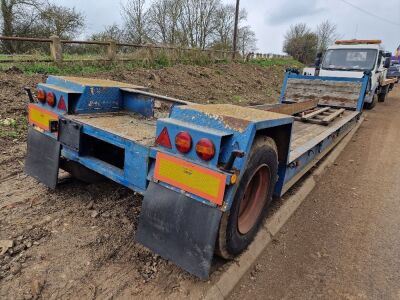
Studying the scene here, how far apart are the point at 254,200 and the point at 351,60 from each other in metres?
9.61

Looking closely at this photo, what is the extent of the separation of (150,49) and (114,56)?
181cm

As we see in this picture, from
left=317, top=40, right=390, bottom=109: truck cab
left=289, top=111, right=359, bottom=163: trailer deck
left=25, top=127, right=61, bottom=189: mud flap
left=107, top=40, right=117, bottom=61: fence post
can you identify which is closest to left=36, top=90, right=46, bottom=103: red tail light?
left=25, top=127, right=61, bottom=189: mud flap

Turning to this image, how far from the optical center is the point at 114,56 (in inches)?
448

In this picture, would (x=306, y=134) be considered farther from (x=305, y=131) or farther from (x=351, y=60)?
(x=351, y=60)

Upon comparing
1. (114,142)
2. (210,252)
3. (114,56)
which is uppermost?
(114,56)

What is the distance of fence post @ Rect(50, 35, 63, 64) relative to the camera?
9523mm

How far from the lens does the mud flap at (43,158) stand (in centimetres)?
296

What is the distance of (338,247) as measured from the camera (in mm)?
2910

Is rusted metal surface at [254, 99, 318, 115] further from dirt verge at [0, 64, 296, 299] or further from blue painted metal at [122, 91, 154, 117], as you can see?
dirt verge at [0, 64, 296, 299]

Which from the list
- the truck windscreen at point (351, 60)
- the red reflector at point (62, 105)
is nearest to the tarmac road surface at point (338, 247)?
the red reflector at point (62, 105)

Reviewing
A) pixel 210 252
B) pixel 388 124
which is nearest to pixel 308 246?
pixel 210 252

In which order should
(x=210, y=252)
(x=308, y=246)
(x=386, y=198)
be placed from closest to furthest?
1. (x=210, y=252)
2. (x=308, y=246)
3. (x=386, y=198)

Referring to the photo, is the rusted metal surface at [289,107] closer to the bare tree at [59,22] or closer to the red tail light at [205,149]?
the red tail light at [205,149]

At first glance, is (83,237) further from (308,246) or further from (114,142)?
(308,246)
